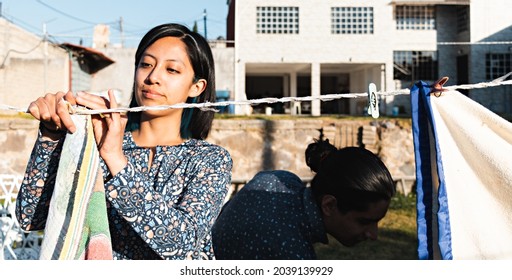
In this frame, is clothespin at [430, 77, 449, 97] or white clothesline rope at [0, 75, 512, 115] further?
clothespin at [430, 77, 449, 97]

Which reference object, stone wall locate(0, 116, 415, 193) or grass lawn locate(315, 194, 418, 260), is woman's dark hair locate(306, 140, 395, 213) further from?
stone wall locate(0, 116, 415, 193)

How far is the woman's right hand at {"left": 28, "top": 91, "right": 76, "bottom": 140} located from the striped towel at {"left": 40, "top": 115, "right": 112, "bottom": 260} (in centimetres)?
2

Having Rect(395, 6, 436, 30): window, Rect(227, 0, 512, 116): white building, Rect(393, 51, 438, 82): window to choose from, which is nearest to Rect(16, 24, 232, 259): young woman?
Rect(227, 0, 512, 116): white building

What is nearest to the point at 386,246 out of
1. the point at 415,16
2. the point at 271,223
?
the point at 271,223

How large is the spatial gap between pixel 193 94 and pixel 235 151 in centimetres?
586

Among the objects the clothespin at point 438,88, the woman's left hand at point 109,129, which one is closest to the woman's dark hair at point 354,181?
the clothespin at point 438,88

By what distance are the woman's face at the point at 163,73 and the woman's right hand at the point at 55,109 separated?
0.23 m

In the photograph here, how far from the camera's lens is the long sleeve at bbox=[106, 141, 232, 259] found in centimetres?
102

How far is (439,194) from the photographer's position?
4.07ft

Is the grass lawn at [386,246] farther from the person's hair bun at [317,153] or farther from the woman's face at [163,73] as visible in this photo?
the woman's face at [163,73]

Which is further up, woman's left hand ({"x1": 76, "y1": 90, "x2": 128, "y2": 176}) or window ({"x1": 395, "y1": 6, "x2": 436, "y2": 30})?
Answer: window ({"x1": 395, "y1": 6, "x2": 436, "y2": 30})

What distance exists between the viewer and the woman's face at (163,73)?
1.28 metres

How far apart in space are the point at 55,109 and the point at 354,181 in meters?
1.04

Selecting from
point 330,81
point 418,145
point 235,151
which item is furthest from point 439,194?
point 330,81
